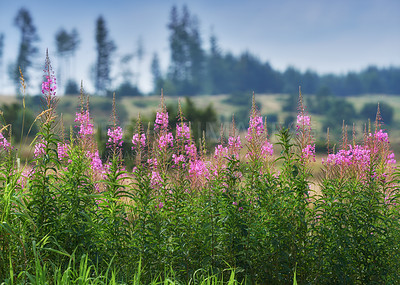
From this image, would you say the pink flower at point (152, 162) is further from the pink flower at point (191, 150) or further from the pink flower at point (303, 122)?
the pink flower at point (303, 122)

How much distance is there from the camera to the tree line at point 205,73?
81.2 metres

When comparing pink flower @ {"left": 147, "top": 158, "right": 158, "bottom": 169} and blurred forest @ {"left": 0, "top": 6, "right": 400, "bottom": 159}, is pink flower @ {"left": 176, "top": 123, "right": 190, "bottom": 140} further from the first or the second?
blurred forest @ {"left": 0, "top": 6, "right": 400, "bottom": 159}

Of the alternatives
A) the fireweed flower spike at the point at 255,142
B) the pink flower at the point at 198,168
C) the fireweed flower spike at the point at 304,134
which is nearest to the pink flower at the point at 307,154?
the fireweed flower spike at the point at 304,134

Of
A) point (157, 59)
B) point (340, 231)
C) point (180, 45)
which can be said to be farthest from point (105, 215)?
point (157, 59)

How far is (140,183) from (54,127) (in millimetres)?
1212

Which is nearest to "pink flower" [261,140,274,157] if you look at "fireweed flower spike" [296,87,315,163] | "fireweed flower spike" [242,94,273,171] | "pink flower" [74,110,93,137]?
"fireweed flower spike" [242,94,273,171]

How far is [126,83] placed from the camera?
91438 mm

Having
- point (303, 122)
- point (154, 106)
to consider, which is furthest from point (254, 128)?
point (154, 106)

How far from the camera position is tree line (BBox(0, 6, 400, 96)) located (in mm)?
81188

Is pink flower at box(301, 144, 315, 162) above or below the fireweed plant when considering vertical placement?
above

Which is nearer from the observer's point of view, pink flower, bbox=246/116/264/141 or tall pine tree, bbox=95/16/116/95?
pink flower, bbox=246/116/264/141

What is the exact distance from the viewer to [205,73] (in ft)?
347

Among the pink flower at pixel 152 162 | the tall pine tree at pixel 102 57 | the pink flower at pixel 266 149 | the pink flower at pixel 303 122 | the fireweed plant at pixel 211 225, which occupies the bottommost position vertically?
the fireweed plant at pixel 211 225

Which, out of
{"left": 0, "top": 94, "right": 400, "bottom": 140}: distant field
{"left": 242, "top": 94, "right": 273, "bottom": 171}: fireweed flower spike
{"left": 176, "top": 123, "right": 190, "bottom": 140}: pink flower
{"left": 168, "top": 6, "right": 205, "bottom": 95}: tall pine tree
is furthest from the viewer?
{"left": 168, "top": 6, "right": 205, "bottom": 95}: tall pine tree
